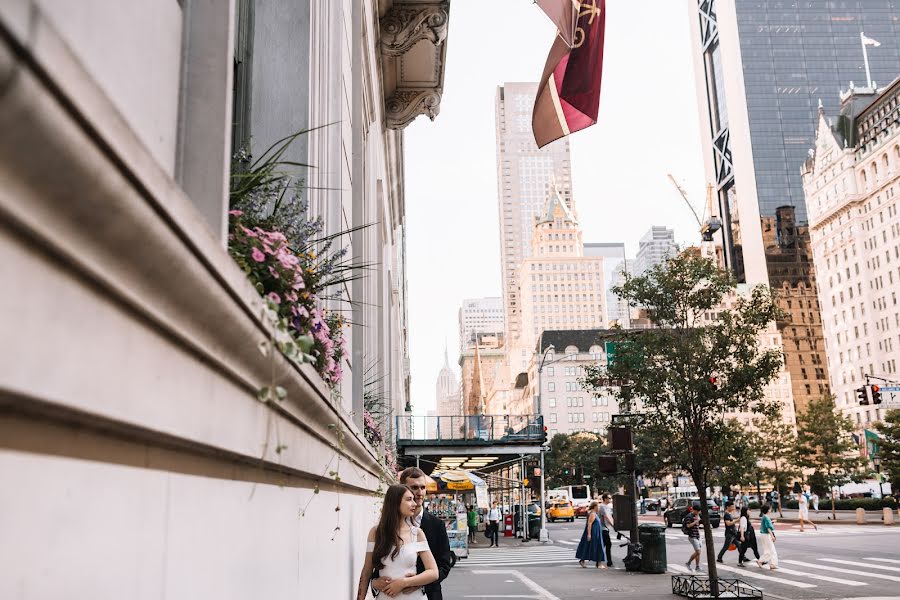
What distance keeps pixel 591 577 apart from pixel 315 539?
17.4 m

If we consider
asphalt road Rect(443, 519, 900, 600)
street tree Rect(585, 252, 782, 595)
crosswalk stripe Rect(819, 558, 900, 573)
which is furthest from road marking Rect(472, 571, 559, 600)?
crosswalk stripe Rect(819, 558, 900, 573)

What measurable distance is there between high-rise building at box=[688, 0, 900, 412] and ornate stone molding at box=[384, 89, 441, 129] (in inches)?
6268

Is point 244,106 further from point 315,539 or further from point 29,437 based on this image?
point 29,437

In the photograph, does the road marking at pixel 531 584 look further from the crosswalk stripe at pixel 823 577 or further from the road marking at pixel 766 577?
the crosswalk stripe at pixel 823 577

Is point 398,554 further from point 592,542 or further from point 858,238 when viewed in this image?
point 858,238

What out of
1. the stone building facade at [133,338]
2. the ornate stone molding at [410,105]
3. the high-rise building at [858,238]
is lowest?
the stone building facade at [133,338]

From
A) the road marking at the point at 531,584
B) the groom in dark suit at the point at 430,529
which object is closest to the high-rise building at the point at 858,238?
the road marking at the point at 531,584

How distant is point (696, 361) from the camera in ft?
53.5

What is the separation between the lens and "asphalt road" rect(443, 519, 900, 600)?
16812 millimetres

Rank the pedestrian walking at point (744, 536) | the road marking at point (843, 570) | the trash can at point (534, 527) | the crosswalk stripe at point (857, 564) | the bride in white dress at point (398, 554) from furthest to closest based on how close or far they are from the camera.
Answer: the trash can at point (534, 527)
the pedestrian walking at point (744, 536)
the crosswalk stripe at point (857, 564)
the road marking at point (843, 570)
the bride in white dress at point (398, 554)

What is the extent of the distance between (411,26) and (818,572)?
16.6m

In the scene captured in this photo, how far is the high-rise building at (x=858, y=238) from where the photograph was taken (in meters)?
118

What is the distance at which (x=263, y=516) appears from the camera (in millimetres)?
3105

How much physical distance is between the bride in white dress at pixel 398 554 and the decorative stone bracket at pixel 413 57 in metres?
13.5
